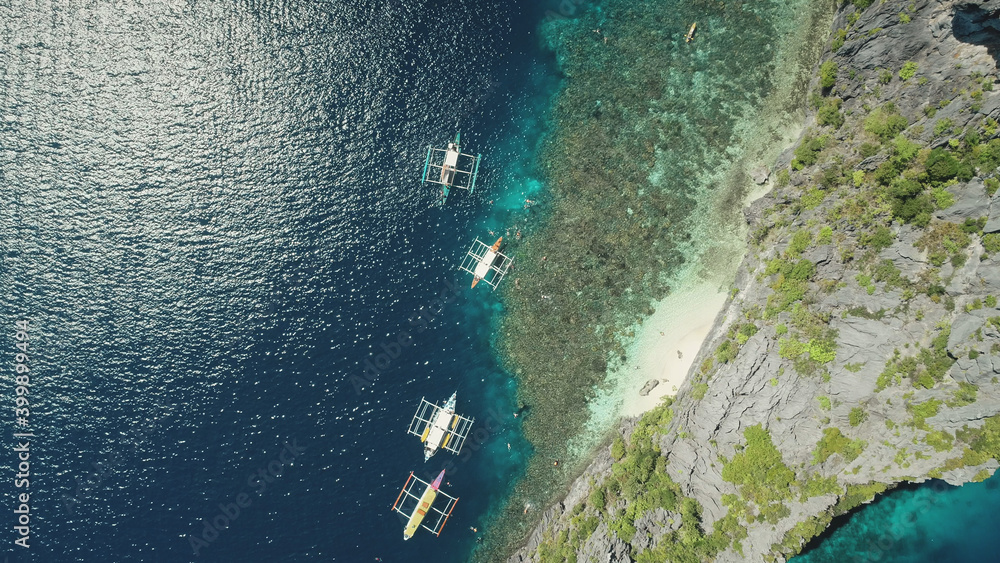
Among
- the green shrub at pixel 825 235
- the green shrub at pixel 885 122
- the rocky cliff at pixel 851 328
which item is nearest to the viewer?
the rocky cliff at pixel 851 328

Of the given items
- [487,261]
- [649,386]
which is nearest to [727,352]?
[649,386]

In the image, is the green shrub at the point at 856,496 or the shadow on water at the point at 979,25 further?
the green shrub at the point at 856,496

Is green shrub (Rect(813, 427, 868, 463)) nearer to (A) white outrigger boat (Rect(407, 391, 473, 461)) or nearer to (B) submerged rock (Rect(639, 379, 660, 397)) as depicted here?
(B) submerged rock (Rect(639, 379, 660, 397))

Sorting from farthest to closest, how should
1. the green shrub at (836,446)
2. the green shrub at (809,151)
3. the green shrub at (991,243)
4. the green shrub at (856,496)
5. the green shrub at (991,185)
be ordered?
1. the green shrub at (809,151)
2. the green shrub at (836,446)
3. the green shrub at (856,496)
4. the green shrub at (991,185)
5. the green shrub at (991,243)

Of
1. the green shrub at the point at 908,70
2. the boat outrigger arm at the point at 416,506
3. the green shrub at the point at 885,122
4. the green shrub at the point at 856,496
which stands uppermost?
the green shrub at the point at 908,70

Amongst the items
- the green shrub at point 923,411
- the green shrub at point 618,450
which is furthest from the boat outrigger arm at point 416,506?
the green shrub at point 923,411

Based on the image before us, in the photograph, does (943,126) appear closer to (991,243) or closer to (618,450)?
(991,243)

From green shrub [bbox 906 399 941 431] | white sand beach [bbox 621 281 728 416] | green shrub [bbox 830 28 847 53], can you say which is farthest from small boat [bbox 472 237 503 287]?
green shrub [bbox 906 399 941 431]

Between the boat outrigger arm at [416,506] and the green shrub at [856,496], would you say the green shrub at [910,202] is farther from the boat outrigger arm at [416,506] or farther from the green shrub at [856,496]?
the boat outrigger arm at [416,506]
